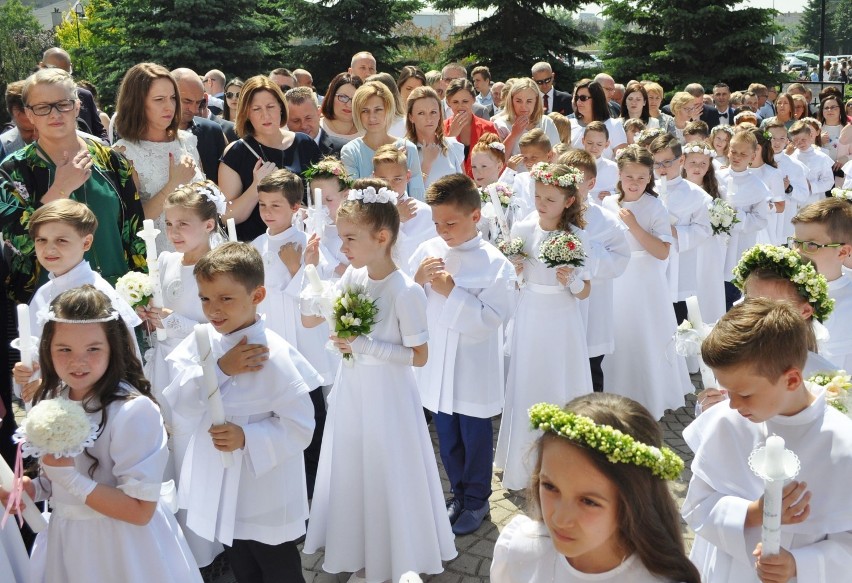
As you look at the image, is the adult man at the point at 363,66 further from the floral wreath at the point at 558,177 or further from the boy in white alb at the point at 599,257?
the floral wreath at the point at 558,177

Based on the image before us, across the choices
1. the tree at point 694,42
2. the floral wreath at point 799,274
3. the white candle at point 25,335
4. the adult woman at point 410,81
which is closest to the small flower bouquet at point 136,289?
the white candle at point 25,335

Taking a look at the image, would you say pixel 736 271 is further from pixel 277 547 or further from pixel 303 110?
pixel 303 110

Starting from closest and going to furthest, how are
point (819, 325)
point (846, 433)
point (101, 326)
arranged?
point (846, 433) → point (101, 326) → point (819, 325)

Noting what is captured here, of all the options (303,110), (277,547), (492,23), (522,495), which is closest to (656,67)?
(492,23)

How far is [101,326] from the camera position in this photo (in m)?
3.73

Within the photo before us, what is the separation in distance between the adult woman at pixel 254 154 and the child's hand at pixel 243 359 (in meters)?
2.93

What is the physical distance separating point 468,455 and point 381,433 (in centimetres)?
101

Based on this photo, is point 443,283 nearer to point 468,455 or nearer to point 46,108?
point 468,455

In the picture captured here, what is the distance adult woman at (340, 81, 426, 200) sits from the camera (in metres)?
7.62

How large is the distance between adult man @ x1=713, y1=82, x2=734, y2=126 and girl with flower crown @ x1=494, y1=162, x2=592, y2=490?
12.2 meters

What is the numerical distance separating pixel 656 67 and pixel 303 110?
24.3 metres

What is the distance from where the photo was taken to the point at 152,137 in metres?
6.38

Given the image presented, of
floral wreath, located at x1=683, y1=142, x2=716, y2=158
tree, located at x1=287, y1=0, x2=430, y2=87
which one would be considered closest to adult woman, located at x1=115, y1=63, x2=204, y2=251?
floral wreath, located at x1=683, y1=142, x2=716, y2=158

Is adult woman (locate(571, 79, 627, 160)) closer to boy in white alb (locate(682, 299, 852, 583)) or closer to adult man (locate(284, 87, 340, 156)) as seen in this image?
adult man (locate(284, 87, 340, 156))
